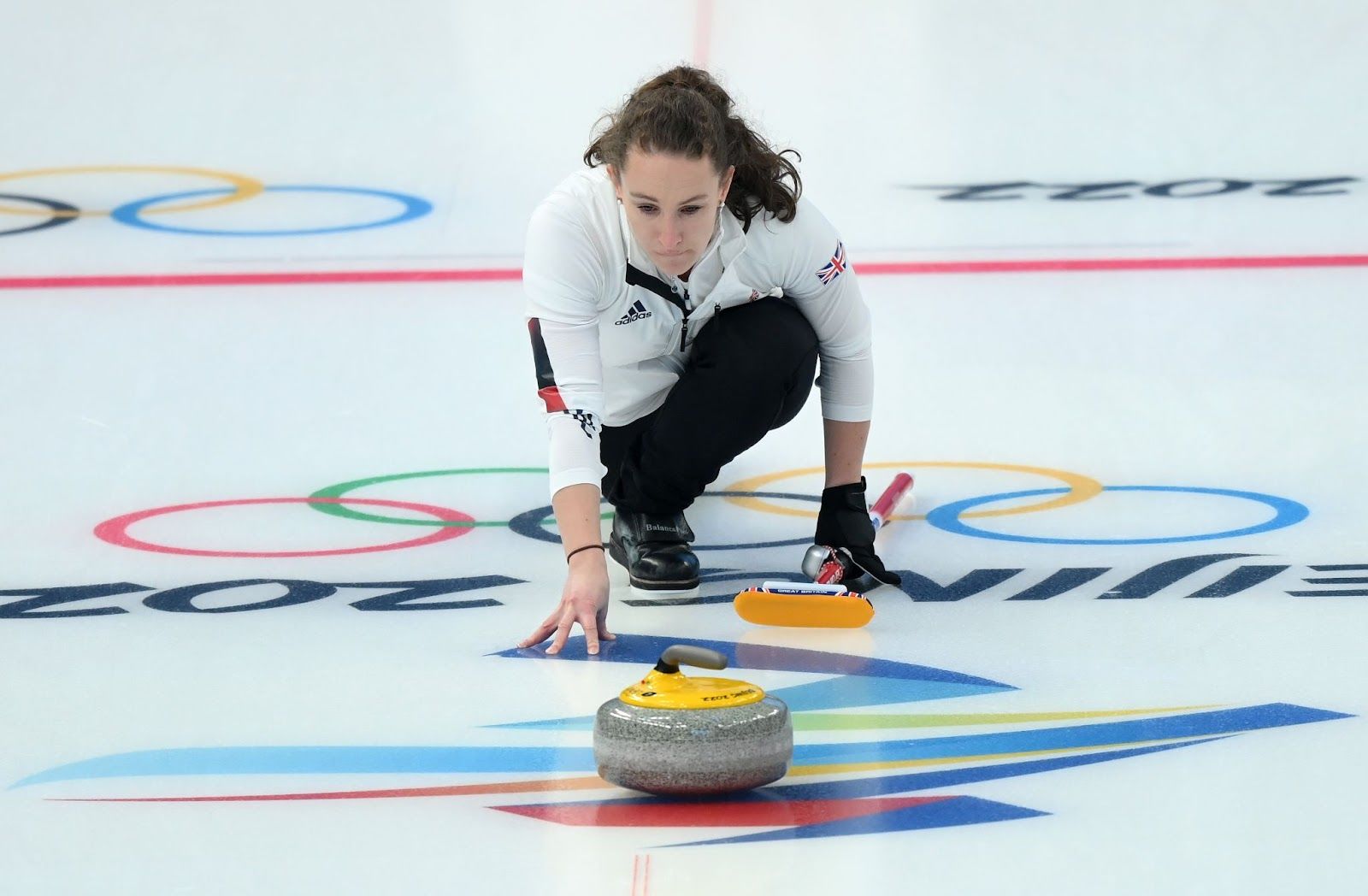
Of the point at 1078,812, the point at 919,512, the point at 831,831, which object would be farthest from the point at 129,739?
the point at 919,512

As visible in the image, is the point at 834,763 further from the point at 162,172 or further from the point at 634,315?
the point at 162,172

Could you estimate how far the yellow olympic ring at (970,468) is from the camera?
2684 mm

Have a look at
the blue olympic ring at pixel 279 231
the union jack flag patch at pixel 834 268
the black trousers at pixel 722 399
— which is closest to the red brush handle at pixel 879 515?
the black trousers at pixel 722 399

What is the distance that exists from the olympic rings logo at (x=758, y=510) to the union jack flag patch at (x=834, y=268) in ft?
1.54

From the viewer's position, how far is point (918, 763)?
5.09ft

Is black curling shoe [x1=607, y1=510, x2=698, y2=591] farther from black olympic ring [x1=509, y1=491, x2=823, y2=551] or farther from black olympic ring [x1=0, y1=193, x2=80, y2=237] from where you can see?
black olympic ring [x1=0, y1=193, x2=80, y2=237]

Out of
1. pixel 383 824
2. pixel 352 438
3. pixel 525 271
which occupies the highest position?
pixel 525 271

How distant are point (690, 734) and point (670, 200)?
28.1 inches

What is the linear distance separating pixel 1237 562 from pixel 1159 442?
0.79 meters

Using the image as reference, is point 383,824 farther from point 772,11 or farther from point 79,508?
point 772,11

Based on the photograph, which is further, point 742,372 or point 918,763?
point 742,372

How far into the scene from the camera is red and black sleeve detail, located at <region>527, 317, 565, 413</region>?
2.03 metres

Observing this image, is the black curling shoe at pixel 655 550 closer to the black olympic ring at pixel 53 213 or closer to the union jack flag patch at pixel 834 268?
the union jack flag patch at pixel 834 268

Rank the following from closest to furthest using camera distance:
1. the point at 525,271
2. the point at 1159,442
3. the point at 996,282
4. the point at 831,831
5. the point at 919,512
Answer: the point at 831,831 < the point at 525,271 < the point at 919,512 < the point at 1159,442 < the point at 996,282
